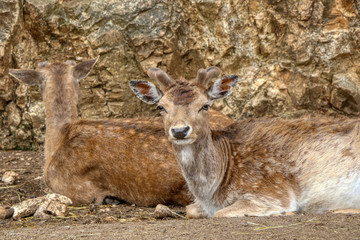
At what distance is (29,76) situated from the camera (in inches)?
347

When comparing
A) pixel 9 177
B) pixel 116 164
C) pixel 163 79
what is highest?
pixel 163 79

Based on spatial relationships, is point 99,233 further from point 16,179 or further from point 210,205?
point 16,179

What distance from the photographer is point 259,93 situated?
33.0 feet

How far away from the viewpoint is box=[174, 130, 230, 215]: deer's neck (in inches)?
251

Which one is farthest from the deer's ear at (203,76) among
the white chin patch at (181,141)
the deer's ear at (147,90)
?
the white chin patch at (181,141)

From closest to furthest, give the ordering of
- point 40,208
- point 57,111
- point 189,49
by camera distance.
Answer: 1. point 40,208
2. point 57,111
3. point 189,49

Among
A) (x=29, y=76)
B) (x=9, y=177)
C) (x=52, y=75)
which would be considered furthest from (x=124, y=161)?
(x=9, y=177)

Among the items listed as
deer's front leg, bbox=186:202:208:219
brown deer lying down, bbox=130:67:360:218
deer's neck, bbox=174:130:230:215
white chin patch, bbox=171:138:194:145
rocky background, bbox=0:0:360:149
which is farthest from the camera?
rocky background, bbox=0:0:360:149

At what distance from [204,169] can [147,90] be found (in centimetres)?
116

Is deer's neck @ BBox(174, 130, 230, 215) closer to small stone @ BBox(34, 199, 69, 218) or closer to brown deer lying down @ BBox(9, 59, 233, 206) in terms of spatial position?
brown deer lying down @ BBox(9, 59, 233, 206)

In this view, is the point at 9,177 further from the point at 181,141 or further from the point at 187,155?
the point at 181,141

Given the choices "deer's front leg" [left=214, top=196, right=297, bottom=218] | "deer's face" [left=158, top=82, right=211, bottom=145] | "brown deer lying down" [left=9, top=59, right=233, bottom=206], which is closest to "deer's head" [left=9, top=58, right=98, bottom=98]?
"brown deer lying down" [left=9, top=59, right=233, bottom=206]

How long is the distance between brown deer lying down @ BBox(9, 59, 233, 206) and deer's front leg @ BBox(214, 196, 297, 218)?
1381 mm

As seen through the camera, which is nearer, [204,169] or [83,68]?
[204,169]
